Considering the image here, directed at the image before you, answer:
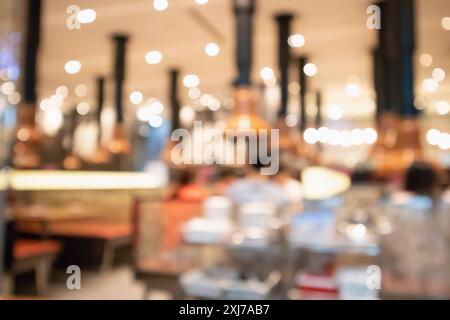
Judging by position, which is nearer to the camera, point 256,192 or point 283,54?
point 256,192

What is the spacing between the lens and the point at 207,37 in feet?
9.79

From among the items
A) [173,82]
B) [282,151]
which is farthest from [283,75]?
[173,82]

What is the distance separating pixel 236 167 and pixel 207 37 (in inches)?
45.7

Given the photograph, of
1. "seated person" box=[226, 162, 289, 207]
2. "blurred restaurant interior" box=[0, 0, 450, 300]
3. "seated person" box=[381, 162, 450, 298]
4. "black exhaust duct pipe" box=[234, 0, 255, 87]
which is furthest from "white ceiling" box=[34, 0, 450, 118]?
"seated person" box=[226, 162, 289, 207]

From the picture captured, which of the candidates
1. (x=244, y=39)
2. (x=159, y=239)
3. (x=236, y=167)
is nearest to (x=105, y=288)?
(x=159, y=239)

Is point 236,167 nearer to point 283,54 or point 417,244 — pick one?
point 283,54

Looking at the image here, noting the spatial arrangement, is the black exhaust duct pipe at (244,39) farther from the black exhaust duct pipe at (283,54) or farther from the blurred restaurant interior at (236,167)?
the black exhaust duct pipe at (283,54)

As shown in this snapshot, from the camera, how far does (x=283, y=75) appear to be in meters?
3.04

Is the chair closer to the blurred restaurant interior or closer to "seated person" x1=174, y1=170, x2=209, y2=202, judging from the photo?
the blurred restaurant interior

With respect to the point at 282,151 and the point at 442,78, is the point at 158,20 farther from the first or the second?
the point at 442,78

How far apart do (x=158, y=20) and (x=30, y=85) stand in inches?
52.0

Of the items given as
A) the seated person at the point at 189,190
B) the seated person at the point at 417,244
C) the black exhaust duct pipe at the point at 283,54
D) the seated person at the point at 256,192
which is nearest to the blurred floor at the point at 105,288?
the seated person at the point at 189,190

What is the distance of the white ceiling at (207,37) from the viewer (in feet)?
6.64

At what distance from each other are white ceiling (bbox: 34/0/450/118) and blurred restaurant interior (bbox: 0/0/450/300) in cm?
2
